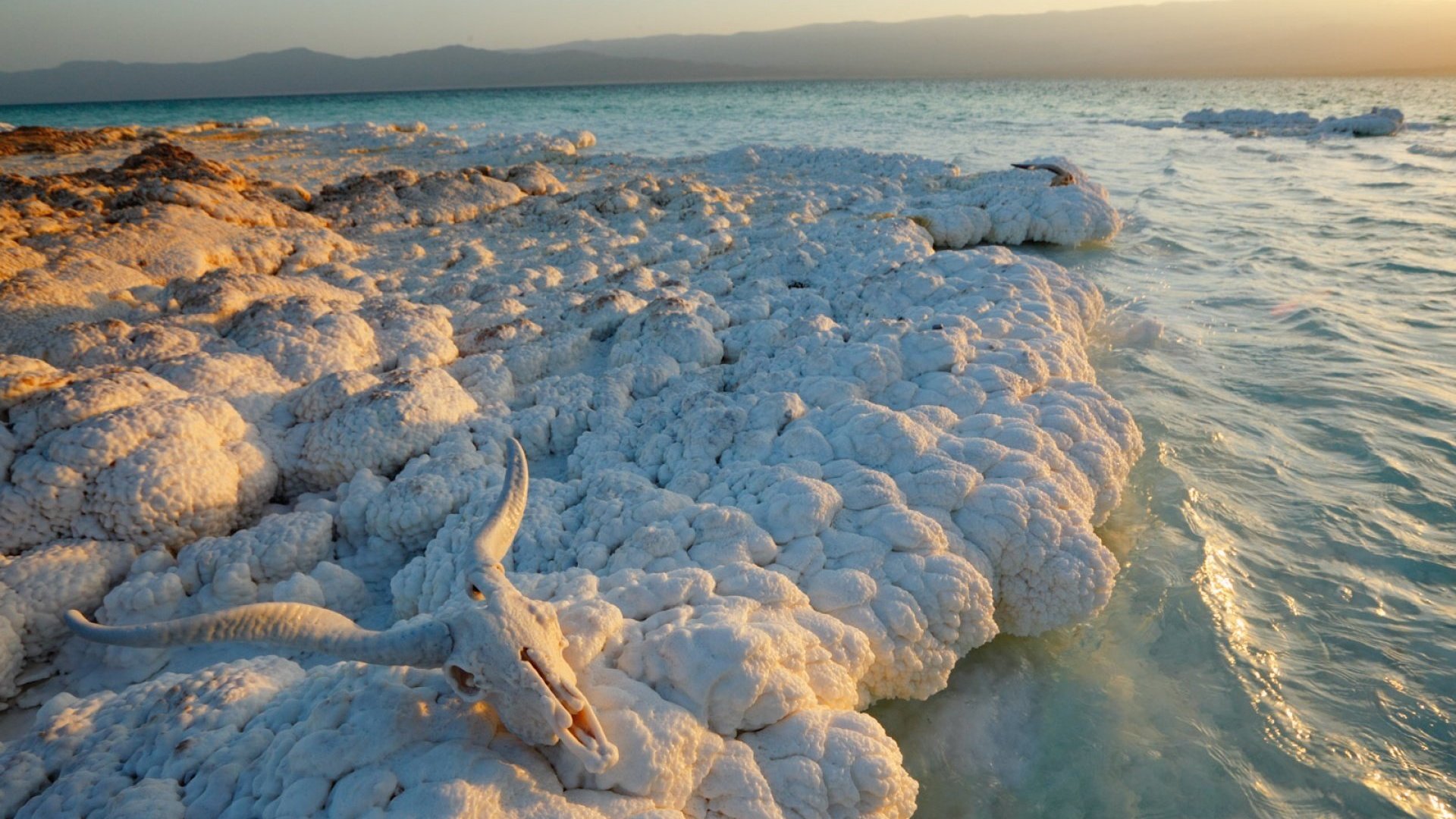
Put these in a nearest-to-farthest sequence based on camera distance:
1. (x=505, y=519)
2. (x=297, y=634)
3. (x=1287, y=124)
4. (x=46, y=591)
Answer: (x=297, y=634) < (x=505, y=519) < (x=46, y=591) < (x=1287, y=124)

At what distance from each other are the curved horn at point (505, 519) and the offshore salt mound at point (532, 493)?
253 millimetres

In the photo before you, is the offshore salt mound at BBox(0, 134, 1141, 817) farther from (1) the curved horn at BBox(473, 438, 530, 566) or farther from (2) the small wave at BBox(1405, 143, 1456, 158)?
(2) the small wave at BBox(1405, 143, 1456, 158)

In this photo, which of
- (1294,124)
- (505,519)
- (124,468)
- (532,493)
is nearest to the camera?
(505,519)

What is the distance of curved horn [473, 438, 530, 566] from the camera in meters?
2.16

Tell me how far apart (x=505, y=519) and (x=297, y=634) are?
65 centimetres

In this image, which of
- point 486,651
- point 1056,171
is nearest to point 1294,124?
point 1056,171

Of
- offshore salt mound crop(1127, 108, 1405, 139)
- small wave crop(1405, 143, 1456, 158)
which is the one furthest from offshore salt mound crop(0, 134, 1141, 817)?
offshore salt mound crop(1127, 108, 1405, 139)

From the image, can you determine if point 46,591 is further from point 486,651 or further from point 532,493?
point 486,651

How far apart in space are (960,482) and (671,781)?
2.07m

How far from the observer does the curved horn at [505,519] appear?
7.09 ft

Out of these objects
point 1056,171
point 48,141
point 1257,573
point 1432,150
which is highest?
point 48,141

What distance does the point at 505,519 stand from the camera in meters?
2.31

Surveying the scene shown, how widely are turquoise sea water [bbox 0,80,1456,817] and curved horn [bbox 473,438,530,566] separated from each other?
1797mm

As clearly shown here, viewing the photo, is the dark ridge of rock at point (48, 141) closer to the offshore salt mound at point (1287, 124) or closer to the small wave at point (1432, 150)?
the small wave at point (1432, 150)
